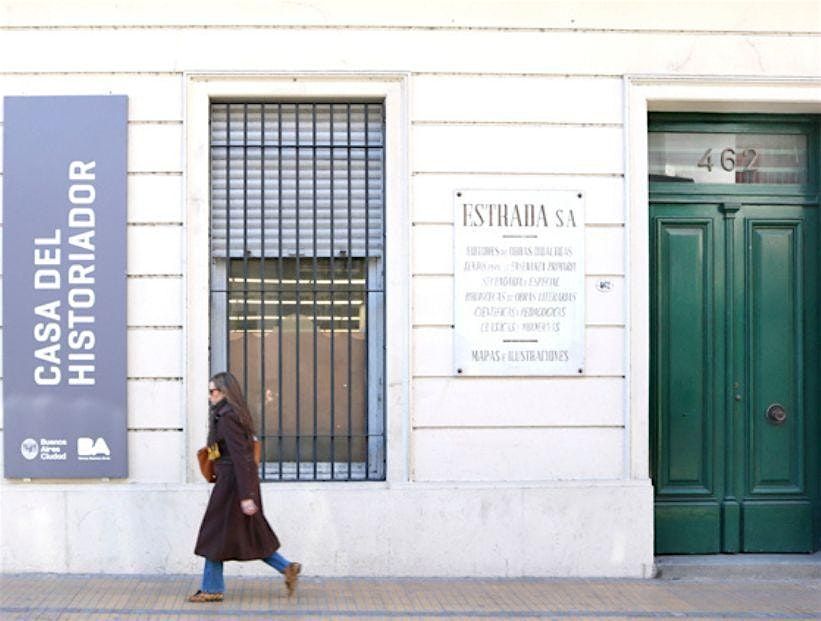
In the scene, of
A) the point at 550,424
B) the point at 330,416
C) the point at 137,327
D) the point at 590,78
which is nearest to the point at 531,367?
the point at 550,424

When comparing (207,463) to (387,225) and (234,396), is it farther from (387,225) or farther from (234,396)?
(387,225)

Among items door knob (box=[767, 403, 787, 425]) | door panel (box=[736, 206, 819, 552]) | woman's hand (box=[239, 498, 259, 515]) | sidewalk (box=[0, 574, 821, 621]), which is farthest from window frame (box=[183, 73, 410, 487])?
door knob (box=[767, 403, 787, 425])

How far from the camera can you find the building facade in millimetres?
9797

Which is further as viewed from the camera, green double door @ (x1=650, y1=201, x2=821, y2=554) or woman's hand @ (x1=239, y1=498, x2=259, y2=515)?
green double door @ (x1=650, y1=201, x2=821, y2=554)

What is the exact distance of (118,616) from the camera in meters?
8.43

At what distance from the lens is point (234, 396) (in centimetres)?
862

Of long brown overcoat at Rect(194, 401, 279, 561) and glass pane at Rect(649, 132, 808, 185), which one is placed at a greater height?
glass pane at Rect(649, 132, 808, 185)

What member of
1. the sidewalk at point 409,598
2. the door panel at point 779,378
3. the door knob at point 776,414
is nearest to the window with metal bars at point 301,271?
the sidewalk at point 409,598

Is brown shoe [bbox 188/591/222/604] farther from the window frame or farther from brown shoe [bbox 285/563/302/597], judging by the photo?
the window frame

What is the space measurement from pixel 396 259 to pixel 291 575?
8.22 feet

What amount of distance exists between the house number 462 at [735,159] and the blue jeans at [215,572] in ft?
15.1

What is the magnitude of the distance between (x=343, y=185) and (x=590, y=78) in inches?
80.0

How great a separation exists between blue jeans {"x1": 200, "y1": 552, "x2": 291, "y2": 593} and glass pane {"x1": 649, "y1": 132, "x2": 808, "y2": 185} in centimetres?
425

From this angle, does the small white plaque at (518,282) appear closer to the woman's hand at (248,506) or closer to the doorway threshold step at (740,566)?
the doorway threshold step at (740,566)
